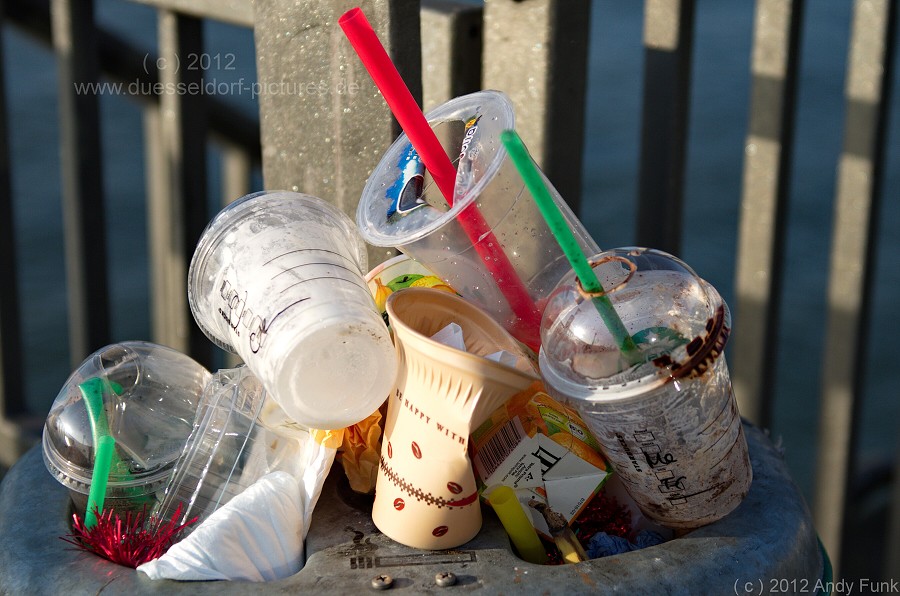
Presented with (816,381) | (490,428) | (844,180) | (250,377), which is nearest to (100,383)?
(250,377)

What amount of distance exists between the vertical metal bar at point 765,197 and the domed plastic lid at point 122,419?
132cm

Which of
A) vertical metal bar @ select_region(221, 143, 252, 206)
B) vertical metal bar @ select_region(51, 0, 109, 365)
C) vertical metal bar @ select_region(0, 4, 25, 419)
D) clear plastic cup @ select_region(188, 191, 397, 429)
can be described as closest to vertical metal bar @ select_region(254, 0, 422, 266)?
clear plastic cup @ select_region(188, 191, 397, 429)

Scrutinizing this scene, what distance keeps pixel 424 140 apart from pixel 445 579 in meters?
0.45

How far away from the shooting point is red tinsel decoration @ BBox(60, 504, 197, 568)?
1017 mm

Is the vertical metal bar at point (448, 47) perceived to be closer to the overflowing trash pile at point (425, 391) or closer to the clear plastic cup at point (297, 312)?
the overflowing trash pile at point (425, 391)

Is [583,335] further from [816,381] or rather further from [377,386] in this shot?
[816,381]

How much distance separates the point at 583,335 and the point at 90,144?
1.60 meters

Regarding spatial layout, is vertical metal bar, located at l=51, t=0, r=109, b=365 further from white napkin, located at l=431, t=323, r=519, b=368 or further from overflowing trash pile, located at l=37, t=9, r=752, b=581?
white napkin, located at l=431, t=323, r=519, b=368

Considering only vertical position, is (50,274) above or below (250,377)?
below

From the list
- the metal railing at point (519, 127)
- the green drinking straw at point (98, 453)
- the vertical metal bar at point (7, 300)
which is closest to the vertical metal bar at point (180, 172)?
the metal railing at point (519, 127)

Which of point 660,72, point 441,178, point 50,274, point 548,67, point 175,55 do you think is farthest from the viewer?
point 50,274

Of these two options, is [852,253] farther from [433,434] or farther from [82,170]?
[82,170]

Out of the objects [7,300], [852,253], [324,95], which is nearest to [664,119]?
[852,253]

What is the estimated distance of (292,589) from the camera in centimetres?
95
